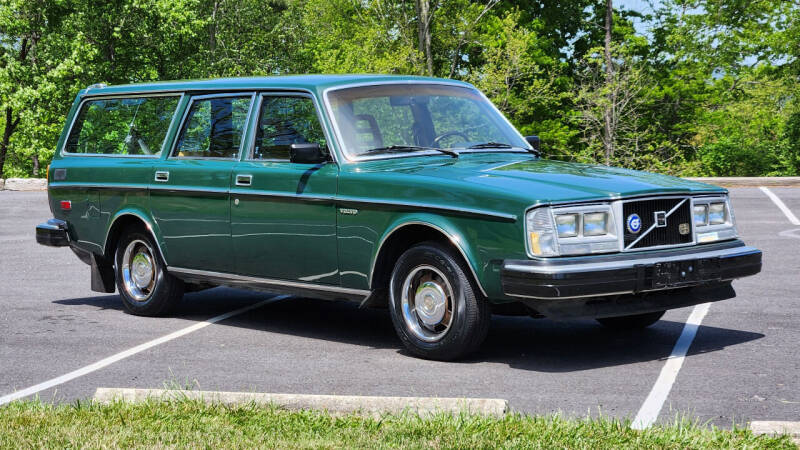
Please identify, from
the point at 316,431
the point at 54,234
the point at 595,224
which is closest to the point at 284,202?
the point at 595,224

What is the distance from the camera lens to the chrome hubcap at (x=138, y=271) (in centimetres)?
911

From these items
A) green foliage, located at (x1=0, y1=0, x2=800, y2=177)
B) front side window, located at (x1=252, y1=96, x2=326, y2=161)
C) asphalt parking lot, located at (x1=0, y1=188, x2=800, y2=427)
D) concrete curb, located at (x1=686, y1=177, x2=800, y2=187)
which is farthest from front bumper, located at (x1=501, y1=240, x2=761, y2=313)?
green foliage, located at (x1=0, y1=0, x2=800, y2=177)

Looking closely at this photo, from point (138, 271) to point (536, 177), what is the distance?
4.05m

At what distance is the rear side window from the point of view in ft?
29.6

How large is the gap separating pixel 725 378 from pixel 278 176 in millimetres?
3389

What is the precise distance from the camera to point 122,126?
9.59 m

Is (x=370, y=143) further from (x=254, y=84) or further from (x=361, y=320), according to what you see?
(x=361, y=320)

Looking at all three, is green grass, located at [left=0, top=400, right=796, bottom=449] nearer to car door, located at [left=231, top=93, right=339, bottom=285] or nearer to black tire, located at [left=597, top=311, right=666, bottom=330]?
car door, located at [left=231, top=93, right=339, bottom=285]

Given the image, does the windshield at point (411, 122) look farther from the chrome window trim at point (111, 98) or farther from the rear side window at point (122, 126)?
the rear side window at point (122, 126)

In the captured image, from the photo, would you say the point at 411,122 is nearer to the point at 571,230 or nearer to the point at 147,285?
the point at 571,230

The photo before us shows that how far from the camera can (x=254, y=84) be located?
8.27 m

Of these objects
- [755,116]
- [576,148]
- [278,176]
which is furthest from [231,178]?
[755,116]

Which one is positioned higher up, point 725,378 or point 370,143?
point 370,143

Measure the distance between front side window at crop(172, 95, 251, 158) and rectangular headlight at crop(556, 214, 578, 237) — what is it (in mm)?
2935
